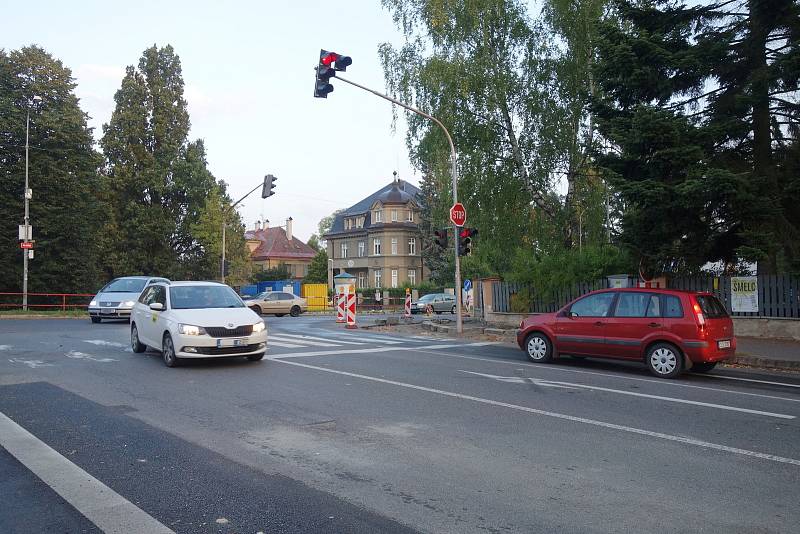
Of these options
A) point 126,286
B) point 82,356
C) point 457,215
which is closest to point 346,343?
point 457,215

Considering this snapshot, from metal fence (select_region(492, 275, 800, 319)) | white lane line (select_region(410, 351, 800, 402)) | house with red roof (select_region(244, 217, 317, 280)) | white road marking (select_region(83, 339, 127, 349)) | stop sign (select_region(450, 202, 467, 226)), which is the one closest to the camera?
white lane line (select_region(410, 351, 800, 402))

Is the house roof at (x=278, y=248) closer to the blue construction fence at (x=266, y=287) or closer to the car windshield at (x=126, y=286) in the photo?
the blue construction fence at (x=266, y=287)

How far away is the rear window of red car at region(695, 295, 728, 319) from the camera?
1130 centimetres

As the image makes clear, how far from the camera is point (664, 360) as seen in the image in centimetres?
1134

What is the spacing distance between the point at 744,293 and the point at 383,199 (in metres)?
51.9

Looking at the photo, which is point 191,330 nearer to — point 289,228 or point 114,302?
point 114,302

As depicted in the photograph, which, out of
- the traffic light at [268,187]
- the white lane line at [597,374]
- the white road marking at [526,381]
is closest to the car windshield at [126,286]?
the traffic light at [268,187]

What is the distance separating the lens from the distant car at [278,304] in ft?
121

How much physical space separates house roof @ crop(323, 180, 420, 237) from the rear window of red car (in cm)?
5202

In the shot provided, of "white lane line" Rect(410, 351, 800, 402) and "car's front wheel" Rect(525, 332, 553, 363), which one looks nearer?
"white lane line" Rect(410, 351, 800, 402)

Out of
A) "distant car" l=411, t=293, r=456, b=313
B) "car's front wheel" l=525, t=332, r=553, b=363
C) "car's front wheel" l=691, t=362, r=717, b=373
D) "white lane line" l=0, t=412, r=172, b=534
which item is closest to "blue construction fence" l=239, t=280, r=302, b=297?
"distant car" l=411, t=293, r=456, b=313

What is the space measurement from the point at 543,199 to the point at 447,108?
5198 millimetres


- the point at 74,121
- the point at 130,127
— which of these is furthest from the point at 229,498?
the point at 130,127

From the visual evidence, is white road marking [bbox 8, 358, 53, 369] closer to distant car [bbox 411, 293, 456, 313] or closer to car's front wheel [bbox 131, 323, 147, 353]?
car's front wheel [bbox 131, 323, 147, 353]
